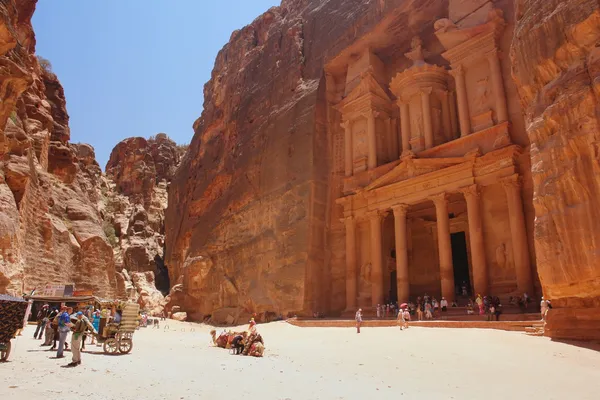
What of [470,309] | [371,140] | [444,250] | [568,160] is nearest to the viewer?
[568,160]

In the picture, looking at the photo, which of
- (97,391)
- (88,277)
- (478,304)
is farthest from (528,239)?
(88,277)

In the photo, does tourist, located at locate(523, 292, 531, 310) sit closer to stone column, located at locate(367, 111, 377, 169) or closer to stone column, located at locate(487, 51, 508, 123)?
stone column, located at locate(487, 51, 508, 123)

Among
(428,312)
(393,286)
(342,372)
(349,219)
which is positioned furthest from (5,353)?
(393,286)

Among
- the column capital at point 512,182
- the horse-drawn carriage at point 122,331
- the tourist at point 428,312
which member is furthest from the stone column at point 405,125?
the horse-drawn carriage at point 122,331

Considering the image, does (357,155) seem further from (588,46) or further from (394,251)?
(588,46)

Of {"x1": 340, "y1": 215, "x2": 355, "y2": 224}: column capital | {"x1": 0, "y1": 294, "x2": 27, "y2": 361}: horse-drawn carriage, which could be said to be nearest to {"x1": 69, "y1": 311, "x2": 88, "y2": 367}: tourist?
{"x1": 0, "y1": 294, "x2": 27, "y2": 361}: horse-drawn carriage

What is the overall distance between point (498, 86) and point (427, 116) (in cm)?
437

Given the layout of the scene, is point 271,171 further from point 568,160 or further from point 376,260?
point 568,160

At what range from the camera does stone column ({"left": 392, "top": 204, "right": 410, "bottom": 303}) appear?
81.3ft

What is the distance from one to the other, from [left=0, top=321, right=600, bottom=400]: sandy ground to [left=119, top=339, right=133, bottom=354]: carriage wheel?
1.73 feet

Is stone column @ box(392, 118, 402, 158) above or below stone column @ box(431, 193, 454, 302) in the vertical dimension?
above

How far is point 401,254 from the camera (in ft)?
83.4

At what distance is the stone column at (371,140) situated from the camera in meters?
28.7

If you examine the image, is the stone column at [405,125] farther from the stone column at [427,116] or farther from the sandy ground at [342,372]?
the sandy ground at [342,372]
